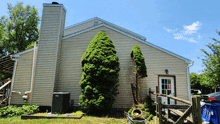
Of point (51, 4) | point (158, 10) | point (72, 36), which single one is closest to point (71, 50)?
point (72, 36)

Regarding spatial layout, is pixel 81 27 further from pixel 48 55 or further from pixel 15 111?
pixel 15 111

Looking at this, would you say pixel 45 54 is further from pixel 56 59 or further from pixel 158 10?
pixel 158 10

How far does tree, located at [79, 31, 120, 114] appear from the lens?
22.7 ft

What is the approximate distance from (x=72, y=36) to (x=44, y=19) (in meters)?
1.94

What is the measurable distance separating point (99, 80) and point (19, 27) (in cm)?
2246

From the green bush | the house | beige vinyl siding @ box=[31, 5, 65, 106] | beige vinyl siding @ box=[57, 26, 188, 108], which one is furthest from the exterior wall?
the green bush

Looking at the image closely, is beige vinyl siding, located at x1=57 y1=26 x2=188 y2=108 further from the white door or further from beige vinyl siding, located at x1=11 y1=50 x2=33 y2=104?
beige vinyl siding, located at x1=11 y1=50 x2=33 y2=104

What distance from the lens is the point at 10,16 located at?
923 inches

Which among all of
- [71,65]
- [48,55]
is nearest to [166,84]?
[71,65]

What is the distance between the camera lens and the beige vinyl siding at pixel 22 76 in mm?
8344

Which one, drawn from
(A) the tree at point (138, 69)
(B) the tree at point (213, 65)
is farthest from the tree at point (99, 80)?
(B) the tree at point (213, 65)

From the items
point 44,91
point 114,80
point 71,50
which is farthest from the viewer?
point 71,50

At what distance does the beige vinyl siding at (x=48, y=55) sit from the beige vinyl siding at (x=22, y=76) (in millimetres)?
875

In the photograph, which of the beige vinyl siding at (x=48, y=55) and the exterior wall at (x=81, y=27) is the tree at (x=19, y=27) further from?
the beige vinyl siding at (x=48, y=55)
